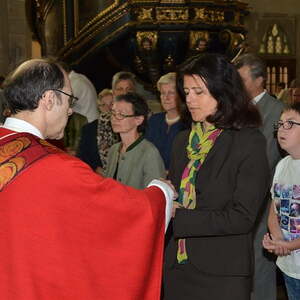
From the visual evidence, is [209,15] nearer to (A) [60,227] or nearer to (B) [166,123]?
(B) [166,123]

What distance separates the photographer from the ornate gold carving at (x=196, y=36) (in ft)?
27.5

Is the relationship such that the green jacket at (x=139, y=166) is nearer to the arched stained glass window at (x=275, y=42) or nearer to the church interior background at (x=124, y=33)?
the church interior background at (x=124, y=33)

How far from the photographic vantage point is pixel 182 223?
3.03m

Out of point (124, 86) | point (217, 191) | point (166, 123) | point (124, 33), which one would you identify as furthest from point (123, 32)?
point (217, 191)

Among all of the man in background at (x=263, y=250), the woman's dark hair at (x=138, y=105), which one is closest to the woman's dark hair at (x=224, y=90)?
the woman's dark hair at (x=138, y=105)

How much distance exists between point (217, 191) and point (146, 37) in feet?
18.3

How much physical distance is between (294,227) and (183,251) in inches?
35.3

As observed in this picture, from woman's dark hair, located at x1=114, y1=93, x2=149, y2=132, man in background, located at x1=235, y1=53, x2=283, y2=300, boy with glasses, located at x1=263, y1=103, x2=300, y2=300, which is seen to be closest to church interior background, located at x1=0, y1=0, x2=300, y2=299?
man in background, located at x1=235, y1=53, x2=283, y2=300

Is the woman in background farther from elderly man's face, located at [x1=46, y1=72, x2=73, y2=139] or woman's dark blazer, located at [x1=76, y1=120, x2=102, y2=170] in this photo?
elderly man's face, located at [x1=46, y1=72, x2=73, y2=139]

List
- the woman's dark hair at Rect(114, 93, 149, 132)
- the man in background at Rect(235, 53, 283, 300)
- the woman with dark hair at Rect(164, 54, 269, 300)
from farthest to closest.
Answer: the man in background at Rect(235, 53, 283, 300) < the woman's dark hair at Rect(114, 93, 149, 132) < the woman with dark hair at Rect(164, 54, 269, 300)

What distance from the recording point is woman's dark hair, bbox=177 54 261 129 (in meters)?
3.09

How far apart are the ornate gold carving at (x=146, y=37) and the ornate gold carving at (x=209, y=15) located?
58 cm

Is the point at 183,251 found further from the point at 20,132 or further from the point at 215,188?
the point at 20,132

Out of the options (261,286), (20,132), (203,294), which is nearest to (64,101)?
(20,132)
